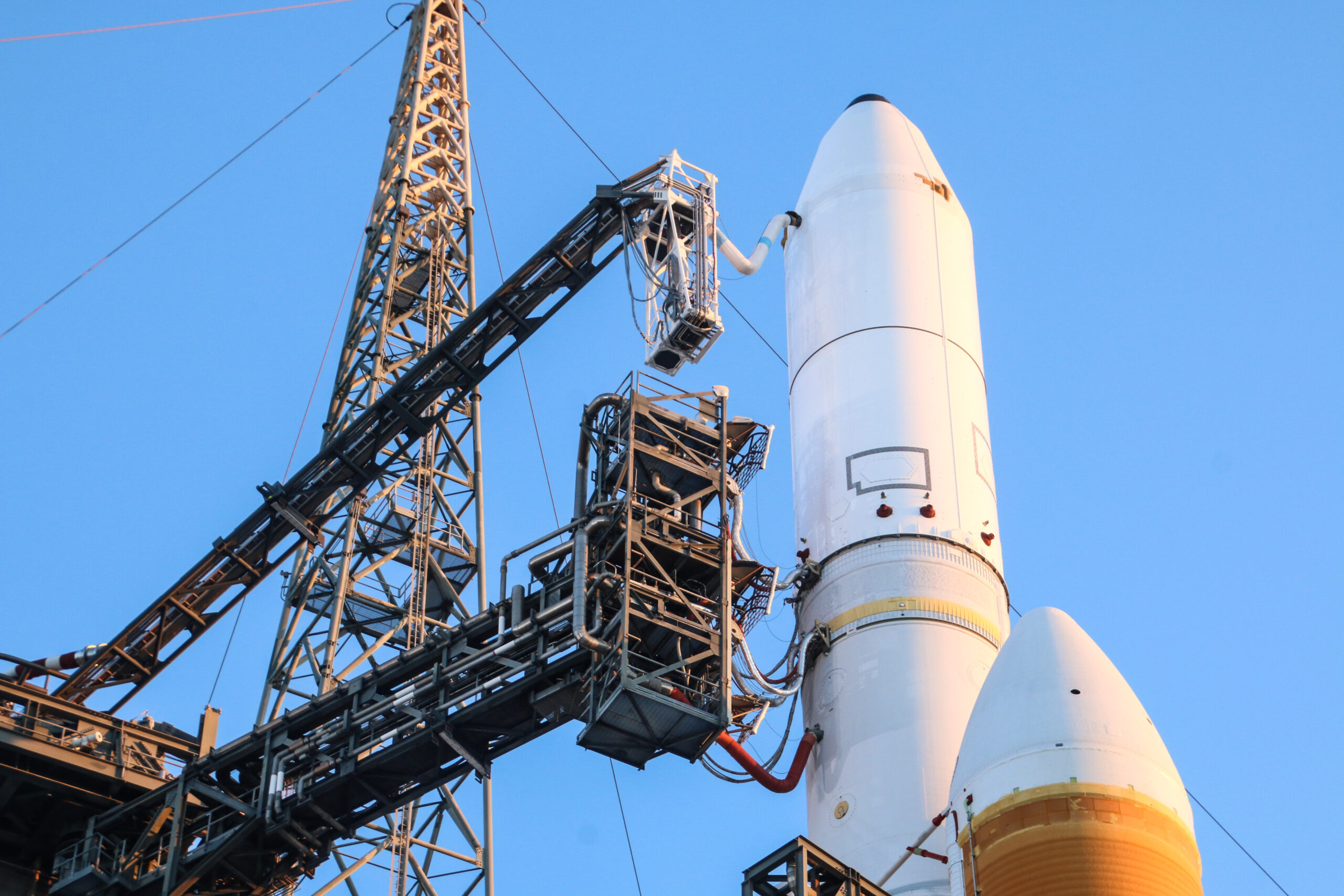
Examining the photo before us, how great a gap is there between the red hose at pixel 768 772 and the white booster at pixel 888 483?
0.70 ft

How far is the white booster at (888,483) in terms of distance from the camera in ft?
94.0

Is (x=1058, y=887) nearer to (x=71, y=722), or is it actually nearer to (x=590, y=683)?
(x=590, y=683)

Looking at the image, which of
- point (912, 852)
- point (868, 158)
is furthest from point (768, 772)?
point (868, 158)

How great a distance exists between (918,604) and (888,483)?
2.24 metres

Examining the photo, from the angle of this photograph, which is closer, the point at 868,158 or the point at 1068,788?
the point at 1068,788

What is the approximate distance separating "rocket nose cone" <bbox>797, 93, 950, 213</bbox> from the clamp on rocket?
0.04m

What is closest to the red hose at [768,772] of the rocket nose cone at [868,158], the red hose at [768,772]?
the red hose at [768,772]

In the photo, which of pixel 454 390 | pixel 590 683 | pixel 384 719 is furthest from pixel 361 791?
pixel 454 390

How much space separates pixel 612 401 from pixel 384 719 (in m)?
6.02

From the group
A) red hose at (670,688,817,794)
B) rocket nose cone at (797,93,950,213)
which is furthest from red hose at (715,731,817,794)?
rocket nose cone at (797,93,950,213)

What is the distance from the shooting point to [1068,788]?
80.9 feet

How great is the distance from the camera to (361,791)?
102 feet

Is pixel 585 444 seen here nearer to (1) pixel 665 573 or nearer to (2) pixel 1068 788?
(1) pixel 665 573

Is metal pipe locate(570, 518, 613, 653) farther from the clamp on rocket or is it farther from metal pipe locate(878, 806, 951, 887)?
metal pipe locate(878, 806, 951, 887)
